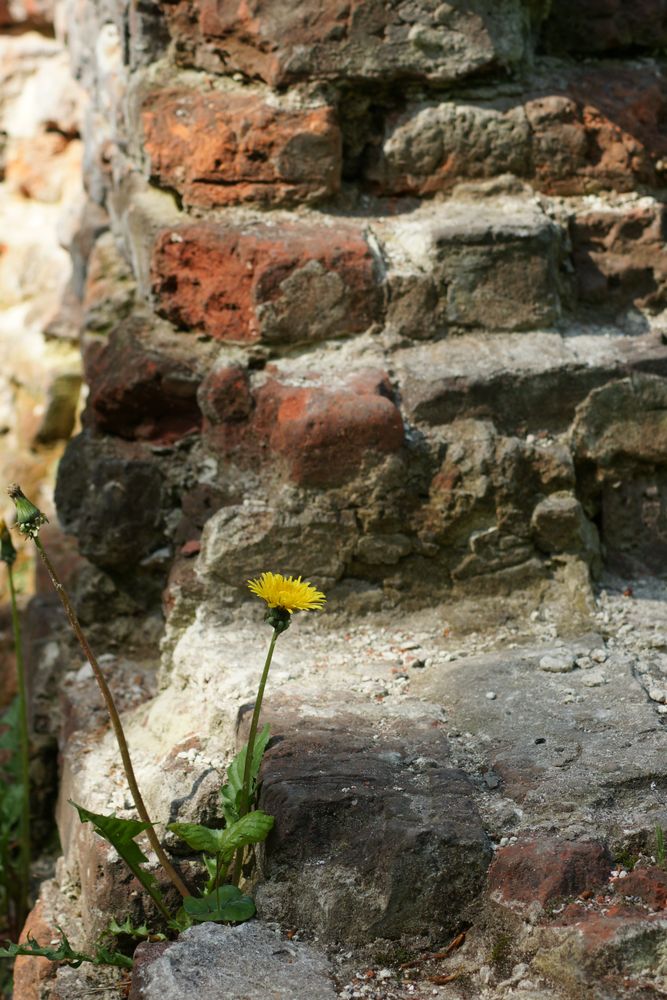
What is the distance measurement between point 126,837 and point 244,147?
1301mm

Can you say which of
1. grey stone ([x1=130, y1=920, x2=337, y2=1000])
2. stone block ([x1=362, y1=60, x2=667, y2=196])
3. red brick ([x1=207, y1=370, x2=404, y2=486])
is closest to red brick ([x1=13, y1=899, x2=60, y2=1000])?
grey stone ([x1=130, y1=920, x2=337, y2=1000])

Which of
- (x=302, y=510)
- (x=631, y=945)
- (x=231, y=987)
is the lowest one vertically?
(x=231, y=987)

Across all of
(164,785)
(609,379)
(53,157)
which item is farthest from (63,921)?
(53,157)

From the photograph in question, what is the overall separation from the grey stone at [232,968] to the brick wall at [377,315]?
2.29 feet

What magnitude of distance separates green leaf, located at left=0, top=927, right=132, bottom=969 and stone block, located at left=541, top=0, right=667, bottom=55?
77.4 inches

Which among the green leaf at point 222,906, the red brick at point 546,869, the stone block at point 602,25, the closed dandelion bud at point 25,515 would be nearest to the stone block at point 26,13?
the stone block at point 602,25

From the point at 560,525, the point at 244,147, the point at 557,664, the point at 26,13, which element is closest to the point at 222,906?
the point at 557,664

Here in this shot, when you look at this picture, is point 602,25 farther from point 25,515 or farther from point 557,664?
point 25,515

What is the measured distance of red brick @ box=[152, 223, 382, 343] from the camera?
7.04 ft

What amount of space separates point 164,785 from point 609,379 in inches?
44.2

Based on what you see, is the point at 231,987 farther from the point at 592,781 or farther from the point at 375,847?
the point at 592,781

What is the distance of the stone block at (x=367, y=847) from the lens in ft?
5.05

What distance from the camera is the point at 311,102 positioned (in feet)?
7.26

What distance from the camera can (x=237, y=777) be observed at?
66.2 inches
